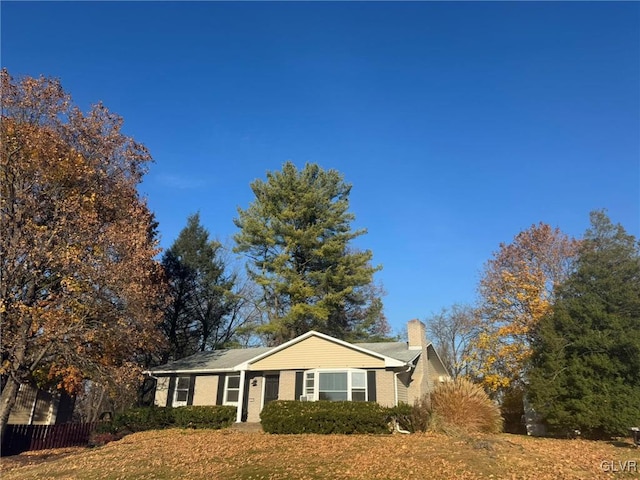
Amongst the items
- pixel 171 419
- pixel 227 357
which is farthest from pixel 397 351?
pixel 171 419

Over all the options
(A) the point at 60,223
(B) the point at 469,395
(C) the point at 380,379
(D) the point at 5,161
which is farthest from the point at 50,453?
(B) the point at 469,395

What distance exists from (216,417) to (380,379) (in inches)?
313

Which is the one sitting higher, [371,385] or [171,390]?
[371,385]

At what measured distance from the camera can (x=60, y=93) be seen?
1864cm

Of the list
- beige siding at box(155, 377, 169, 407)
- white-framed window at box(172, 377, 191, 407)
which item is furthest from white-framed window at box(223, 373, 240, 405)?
beige siding at box(155, 377, 169, 407)

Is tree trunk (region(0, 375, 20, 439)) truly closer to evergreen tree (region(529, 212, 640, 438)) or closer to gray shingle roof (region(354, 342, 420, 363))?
gray shingle roof (region(354, 342, 420, 363))

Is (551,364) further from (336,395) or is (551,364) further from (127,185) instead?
(127,185)

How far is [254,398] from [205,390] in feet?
9.74

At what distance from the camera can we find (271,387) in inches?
903

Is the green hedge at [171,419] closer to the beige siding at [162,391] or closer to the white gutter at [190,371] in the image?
the white gutter at [190,371]

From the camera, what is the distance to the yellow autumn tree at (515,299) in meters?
27.1

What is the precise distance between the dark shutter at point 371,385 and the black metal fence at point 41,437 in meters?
12.7

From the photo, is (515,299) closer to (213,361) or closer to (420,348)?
(420,348)

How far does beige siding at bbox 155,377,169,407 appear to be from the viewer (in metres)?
24.4
